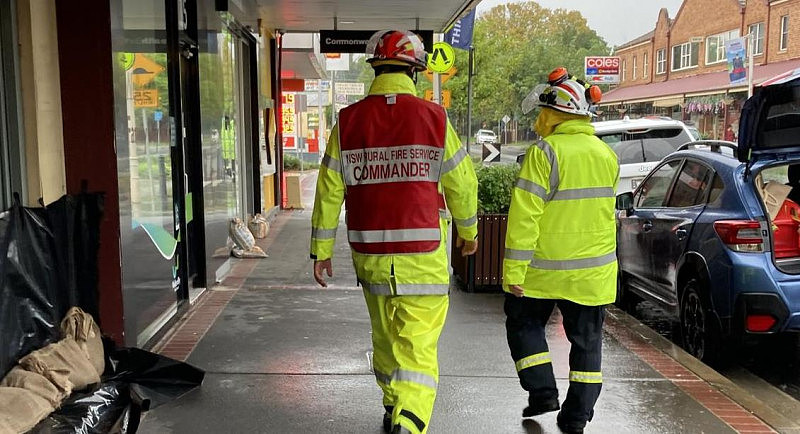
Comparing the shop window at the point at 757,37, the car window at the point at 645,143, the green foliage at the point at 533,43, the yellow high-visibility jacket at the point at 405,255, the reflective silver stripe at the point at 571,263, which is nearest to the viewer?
the yellow high-visibility jacket at the point at 405,255

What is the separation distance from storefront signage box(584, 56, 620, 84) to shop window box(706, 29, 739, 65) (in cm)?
545

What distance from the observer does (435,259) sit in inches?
149

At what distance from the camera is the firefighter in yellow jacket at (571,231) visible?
4.01m

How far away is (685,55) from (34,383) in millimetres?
49979

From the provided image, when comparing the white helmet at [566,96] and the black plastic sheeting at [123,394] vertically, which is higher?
the white helmet at [566,96]

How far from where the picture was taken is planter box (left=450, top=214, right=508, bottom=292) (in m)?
7.62

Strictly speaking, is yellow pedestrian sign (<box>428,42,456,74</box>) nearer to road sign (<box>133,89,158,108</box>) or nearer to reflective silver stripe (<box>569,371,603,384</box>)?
road sign (<box>133,89,158,108</box>)

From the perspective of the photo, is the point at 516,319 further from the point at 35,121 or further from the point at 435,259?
the point at 35,121

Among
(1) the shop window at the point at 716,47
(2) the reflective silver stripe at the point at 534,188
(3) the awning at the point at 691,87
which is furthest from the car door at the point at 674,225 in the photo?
(1) the shop window at the point at 716,47

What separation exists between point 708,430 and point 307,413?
2309 mm

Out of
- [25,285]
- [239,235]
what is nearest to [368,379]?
[25,285]

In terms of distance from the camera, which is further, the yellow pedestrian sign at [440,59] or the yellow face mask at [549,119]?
the yellow pedestrian sign at [440,59]

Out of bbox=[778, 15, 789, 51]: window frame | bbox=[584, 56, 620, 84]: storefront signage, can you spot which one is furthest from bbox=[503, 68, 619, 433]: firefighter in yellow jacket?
bbox=[584, 56, 620, 84]: storefront signage

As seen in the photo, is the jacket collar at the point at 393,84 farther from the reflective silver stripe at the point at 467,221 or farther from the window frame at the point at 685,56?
the window frame at the point at 685,56
